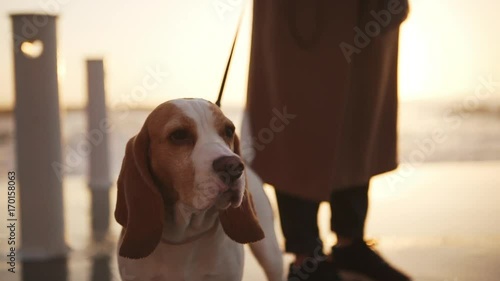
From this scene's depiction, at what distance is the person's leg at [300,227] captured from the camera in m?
1.61

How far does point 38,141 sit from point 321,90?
2.80ft

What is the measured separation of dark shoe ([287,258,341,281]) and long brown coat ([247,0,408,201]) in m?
0.16

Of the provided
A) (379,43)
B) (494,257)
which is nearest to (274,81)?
(379,43)

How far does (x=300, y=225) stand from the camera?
161cm

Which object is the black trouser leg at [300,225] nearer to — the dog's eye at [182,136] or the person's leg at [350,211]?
the person's leg at [350,211]

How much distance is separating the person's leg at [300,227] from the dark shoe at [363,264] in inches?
4.3

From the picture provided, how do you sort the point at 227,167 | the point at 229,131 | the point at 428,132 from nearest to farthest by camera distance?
the point at 227,167
the point at 229,131
the point at 428,132

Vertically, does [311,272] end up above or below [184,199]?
below

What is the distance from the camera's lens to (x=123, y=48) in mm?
2650

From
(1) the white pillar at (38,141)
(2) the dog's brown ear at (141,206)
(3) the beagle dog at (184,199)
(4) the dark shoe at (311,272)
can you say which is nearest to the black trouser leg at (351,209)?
(4) the dark shoe at (311,272)

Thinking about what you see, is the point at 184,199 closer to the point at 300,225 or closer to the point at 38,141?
the point at 300,225

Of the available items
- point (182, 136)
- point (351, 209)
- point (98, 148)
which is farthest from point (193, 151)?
point (98, 148)

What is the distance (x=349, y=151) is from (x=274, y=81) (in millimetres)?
286

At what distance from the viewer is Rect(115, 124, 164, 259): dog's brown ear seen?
1.15 m
